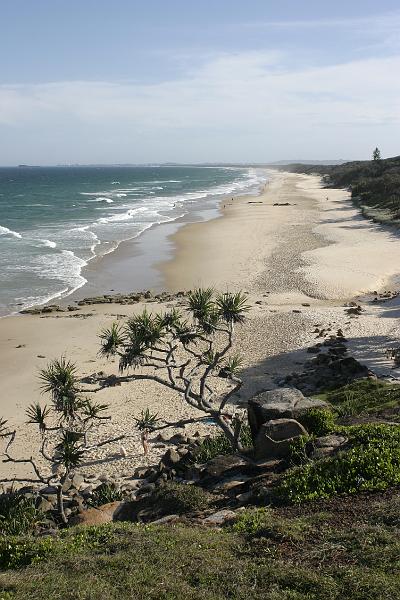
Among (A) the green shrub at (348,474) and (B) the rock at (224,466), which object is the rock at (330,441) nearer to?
(A) the green shrub at (348,474)

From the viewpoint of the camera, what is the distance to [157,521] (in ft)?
29.3

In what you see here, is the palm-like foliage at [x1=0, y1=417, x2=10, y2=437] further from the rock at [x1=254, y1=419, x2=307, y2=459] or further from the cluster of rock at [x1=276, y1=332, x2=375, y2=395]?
the cluster of rock at [x1=276, y1=332, x2=375, y2=395]

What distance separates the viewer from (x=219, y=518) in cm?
853

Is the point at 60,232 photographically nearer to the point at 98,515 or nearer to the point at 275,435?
the point at 275,435

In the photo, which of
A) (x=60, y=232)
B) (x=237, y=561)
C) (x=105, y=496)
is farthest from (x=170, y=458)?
(x=60, y=232)

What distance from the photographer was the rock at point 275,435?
35.4 feet

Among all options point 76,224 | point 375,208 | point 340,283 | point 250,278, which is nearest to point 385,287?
point 340,283

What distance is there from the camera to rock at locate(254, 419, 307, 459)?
35.4 feet

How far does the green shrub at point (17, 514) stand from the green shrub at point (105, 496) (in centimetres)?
111

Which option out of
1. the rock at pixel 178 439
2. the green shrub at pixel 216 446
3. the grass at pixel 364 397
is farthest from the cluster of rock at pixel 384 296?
the green shrub at pixel 216 446

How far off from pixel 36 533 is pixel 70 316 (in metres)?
16.1

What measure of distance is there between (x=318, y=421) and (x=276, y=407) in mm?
1050

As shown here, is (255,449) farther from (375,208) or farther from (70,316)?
(375,208)

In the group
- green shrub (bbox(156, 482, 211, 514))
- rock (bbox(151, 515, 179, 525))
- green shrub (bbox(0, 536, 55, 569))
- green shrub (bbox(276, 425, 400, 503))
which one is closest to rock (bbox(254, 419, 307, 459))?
green shrub (bbox(276, 425, 400, 503))
